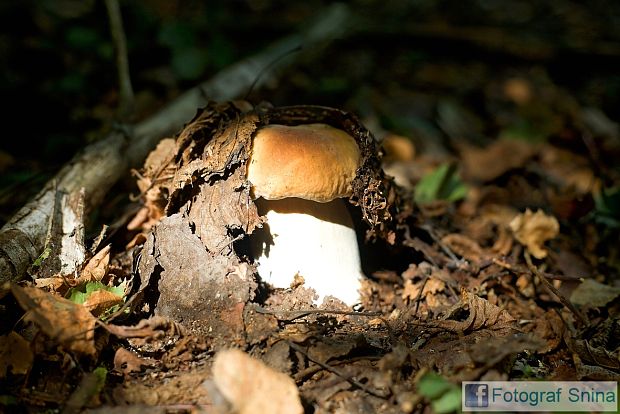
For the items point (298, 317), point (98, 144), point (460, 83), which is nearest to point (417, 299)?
point (298, 317)

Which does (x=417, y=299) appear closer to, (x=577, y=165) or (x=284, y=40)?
(x=577, y=165)

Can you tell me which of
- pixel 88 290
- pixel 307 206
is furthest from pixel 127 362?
pixel 307 206

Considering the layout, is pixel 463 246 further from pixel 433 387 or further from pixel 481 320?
pixel 433 387

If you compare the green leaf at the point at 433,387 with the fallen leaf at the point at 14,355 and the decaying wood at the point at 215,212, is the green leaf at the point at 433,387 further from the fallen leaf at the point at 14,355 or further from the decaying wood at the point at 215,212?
the fallen leaf at the point at 14,355

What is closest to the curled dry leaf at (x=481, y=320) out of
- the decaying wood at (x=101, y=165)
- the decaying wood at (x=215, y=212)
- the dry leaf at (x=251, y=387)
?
the decaying wood at (x=215, y=212)

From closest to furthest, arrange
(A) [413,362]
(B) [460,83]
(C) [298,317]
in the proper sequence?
(A) [413,362], (C) [298,317], (B) [460,83]

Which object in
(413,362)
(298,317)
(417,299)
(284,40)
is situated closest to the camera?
(413,362)
